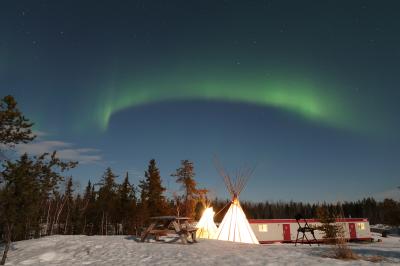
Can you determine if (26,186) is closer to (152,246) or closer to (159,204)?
(152,246)

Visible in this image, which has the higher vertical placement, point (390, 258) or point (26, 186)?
point (26, 186)

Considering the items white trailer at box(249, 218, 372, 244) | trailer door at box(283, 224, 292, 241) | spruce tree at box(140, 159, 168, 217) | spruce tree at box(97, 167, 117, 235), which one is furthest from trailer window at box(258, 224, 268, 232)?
spruce tree at box(97, 167, 117, 235)

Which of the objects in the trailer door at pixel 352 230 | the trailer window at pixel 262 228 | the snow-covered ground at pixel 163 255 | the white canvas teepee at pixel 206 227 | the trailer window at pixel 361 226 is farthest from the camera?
the trailer window at pixel 361 226

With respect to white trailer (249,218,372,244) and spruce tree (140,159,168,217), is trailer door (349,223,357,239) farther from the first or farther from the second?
spruce tree (140,159,168,217)

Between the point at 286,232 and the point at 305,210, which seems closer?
the point at 286,232

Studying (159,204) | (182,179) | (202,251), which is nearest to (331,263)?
(202,251)

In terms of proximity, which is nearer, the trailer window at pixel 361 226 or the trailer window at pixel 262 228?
the trailer window at pixel 262 228

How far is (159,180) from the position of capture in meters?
39.4

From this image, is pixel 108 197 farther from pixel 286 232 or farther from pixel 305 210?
pixel 305 210

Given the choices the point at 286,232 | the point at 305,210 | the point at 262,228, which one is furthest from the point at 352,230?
the point at 305,210

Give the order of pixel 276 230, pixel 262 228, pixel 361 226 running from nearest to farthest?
pixel 262 228 → pixel 276 230 → pixel 361 226

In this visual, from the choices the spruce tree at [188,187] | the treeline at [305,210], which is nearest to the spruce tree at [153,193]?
the spruce tree at [188,187]

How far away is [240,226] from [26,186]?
10784 millimetres

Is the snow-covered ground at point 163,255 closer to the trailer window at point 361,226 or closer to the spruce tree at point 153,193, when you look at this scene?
the spruce tree at point 153,193
